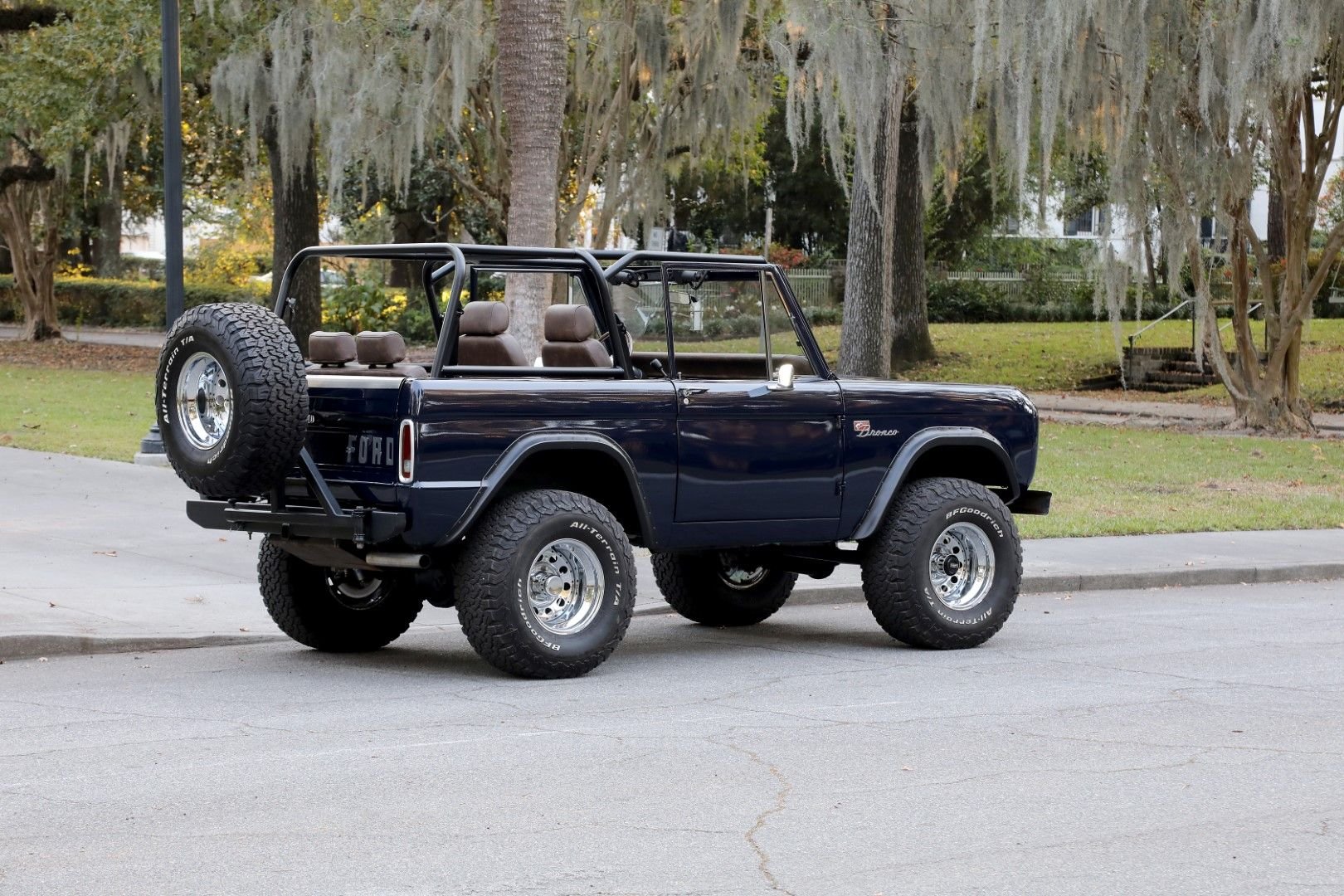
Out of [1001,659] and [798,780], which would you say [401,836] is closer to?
[798,780]

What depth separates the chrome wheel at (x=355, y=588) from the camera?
31.4ft

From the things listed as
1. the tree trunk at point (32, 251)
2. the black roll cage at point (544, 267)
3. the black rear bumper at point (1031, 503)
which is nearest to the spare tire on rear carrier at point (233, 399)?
the black roll cage at point (544, 267)

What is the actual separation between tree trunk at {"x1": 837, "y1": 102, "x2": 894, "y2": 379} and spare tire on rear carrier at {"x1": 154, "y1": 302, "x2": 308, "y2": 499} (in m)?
17.3

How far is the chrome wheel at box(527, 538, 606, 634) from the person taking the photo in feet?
28.6

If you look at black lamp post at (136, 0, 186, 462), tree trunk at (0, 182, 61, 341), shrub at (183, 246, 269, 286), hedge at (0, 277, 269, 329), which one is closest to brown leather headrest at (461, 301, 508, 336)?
black lamp post at (136, 0, 186, 462)

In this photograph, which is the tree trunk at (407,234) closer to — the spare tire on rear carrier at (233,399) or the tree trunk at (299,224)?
the tree trunk at (299,224)

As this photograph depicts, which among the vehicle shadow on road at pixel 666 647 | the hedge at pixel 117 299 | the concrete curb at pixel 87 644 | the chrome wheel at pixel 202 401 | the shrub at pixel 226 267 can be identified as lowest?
the vehicle shadow on road at pixel 666 647

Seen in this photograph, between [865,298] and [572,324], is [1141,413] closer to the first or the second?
[865,298]

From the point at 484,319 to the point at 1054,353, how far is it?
28.4 metres

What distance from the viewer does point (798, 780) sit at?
6.68 metres

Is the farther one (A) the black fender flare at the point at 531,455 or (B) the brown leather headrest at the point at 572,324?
(B) the brown leather headrest at the point at 572,324

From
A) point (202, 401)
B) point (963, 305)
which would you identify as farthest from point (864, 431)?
point (963, 305)

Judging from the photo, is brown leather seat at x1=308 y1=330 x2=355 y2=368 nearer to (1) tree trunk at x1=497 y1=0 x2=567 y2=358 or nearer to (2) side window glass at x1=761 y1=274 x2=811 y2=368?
(2) side window glass at x1=761 y1=274 x2=811 y2=368

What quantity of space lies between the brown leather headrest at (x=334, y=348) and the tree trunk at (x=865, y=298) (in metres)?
16.4
